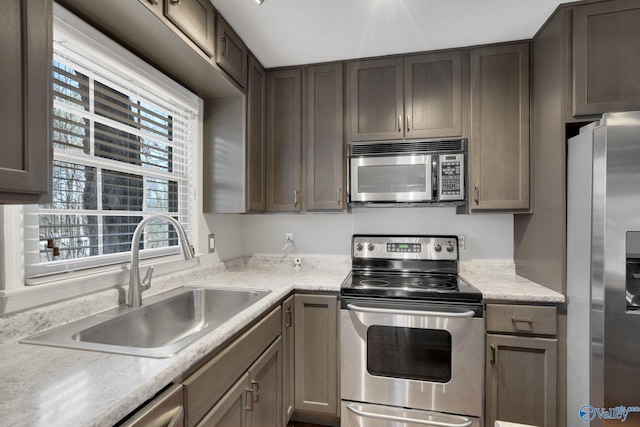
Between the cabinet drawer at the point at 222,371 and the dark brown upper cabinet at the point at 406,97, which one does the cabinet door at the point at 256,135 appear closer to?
the dark brown upper cabinet at the point at 406,97

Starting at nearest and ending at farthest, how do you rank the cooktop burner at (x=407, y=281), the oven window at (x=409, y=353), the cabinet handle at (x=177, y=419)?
the cabinet handle at (x=177, y=419) → the oven window at (x=409, y=353) → the cooktop burner at (x=407, y=281)

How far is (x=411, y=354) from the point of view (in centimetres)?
171

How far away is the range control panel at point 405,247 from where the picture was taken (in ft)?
7.23

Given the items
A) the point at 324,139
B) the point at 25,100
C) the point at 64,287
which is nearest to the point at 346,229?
the point at 324,139

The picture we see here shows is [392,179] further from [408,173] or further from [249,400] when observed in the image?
[249,400]

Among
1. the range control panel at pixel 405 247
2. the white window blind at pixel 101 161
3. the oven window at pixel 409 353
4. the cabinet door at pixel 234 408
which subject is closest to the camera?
the cabinet door at pixel 234 408

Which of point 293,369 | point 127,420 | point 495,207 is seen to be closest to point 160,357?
point 127,420

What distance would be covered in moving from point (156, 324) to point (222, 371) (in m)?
0.52

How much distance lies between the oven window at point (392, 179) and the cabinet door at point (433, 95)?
0.24 meters

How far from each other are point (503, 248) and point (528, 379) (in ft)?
2.89

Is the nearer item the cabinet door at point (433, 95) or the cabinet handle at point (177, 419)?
the cabinet handle at point (177, 419)

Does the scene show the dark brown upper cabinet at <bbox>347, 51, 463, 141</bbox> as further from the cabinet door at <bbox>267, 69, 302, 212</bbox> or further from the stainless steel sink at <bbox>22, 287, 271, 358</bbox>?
the stainless steel sink at <bbox>22, 287, 271, 358</bbox>

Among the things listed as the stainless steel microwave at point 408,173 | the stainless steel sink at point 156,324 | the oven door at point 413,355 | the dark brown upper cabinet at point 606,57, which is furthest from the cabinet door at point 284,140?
the dark brown upper cabinet at point 606,57

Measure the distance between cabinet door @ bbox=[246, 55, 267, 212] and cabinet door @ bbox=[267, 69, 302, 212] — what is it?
2.2 inches
